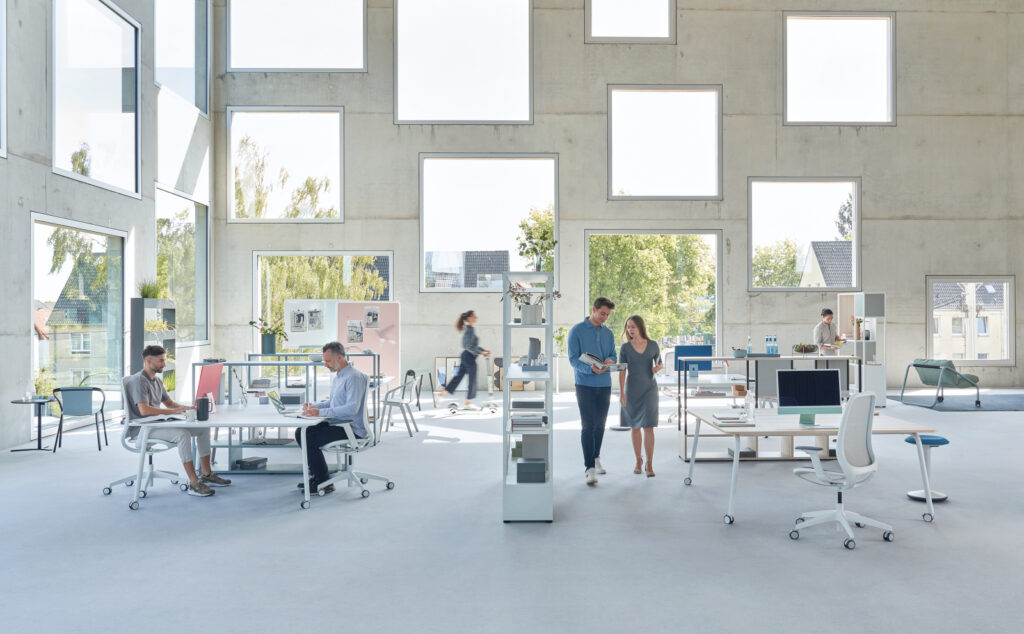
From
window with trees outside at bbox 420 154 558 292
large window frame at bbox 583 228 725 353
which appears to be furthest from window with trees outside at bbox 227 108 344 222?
large window frame at bbox 583 228 725 353

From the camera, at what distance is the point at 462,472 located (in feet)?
24.9

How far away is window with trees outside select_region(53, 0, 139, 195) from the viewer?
32.2 feet

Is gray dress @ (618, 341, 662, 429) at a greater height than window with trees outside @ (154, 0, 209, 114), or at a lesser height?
lesser

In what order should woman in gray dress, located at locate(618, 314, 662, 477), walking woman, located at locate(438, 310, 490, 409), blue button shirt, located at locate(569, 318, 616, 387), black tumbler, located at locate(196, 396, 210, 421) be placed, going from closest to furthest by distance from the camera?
black tumbler, located at locate(196, 396, 210, 421), blue button shirt, located at locate(569, 318, 616, 387), woman in gray dress, located at locate(618, 314, 662, 477), walking woman, located at locate(438, 310, 490, 409)

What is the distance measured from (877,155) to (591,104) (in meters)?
5.79

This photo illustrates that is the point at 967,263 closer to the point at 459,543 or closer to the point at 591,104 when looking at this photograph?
the point at 591,104

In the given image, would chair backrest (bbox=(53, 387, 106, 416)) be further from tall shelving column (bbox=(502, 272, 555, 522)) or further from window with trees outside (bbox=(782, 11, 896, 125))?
window with trees outside (bbox=(782, 11, 896, 125))

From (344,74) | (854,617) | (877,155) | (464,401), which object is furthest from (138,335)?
(877,155)

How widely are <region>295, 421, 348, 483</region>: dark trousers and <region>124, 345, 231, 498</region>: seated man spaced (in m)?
0.93

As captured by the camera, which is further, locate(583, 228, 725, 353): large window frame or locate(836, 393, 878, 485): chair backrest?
locate(583, 228, 725, 353): large window frame

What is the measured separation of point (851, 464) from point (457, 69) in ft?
38.4

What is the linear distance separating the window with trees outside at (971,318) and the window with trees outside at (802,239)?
1.88 meters

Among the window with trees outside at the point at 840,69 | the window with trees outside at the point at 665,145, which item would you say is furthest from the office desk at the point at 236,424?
the window with trees outside at the point at 840,69

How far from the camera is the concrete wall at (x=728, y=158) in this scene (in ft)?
48.2
